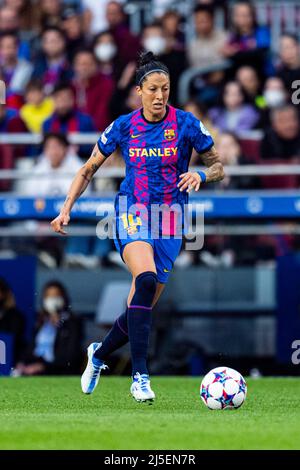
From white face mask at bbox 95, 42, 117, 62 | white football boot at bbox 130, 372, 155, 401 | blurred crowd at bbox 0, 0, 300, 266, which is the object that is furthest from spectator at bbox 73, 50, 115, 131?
white football boot at bbox 130, 372, 155, 401

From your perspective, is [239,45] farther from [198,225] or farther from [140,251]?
[140,251]

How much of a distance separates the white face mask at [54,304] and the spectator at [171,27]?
14.5 ft

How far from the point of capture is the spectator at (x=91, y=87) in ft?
55.7

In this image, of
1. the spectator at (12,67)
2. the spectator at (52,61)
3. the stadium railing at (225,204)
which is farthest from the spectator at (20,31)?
the stadium railing at (225,204)

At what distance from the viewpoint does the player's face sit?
912 centimetres

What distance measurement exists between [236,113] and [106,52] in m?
2.39

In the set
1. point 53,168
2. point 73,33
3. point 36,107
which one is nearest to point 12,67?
point 73,33

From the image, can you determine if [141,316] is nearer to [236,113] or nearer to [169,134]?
[169,134]

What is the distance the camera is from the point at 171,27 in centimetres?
1741

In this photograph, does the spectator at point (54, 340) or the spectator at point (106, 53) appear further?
the spectator at point (106, 53)

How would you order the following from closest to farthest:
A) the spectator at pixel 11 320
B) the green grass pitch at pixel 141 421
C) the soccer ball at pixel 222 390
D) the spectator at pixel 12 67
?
the green grass pitch at pixel 141 421 → the soccer ball at pixel 222 390 → the spectator at pixel 11 320 → the spectator at pixel 12 67

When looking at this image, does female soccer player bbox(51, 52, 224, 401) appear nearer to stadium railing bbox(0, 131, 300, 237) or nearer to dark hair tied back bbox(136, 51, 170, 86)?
dark hair tied back bbox(136, 51, 170, 86)

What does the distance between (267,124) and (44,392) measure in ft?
19.7

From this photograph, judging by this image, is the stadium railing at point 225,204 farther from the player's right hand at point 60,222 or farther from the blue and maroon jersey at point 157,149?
the player's right hand at point 60,222
